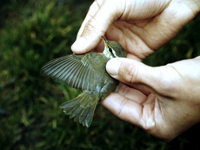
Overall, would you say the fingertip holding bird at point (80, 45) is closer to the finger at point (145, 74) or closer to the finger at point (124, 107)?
the finger at point (145, 74)

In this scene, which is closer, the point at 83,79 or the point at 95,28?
the point at 83,79

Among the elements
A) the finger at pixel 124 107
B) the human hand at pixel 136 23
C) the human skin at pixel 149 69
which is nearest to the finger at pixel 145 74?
the human skin at pixel 149 69

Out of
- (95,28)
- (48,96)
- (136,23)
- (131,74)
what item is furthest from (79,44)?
(48,96)

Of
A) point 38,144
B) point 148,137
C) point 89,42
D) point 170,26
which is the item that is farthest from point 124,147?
point 170,26

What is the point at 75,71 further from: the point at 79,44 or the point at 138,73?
the point at 138,73

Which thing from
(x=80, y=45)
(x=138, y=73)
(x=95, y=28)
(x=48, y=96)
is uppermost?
(x=95, y=28)

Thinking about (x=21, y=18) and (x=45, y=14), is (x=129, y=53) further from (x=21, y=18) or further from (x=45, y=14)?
(x=21, y=18)
